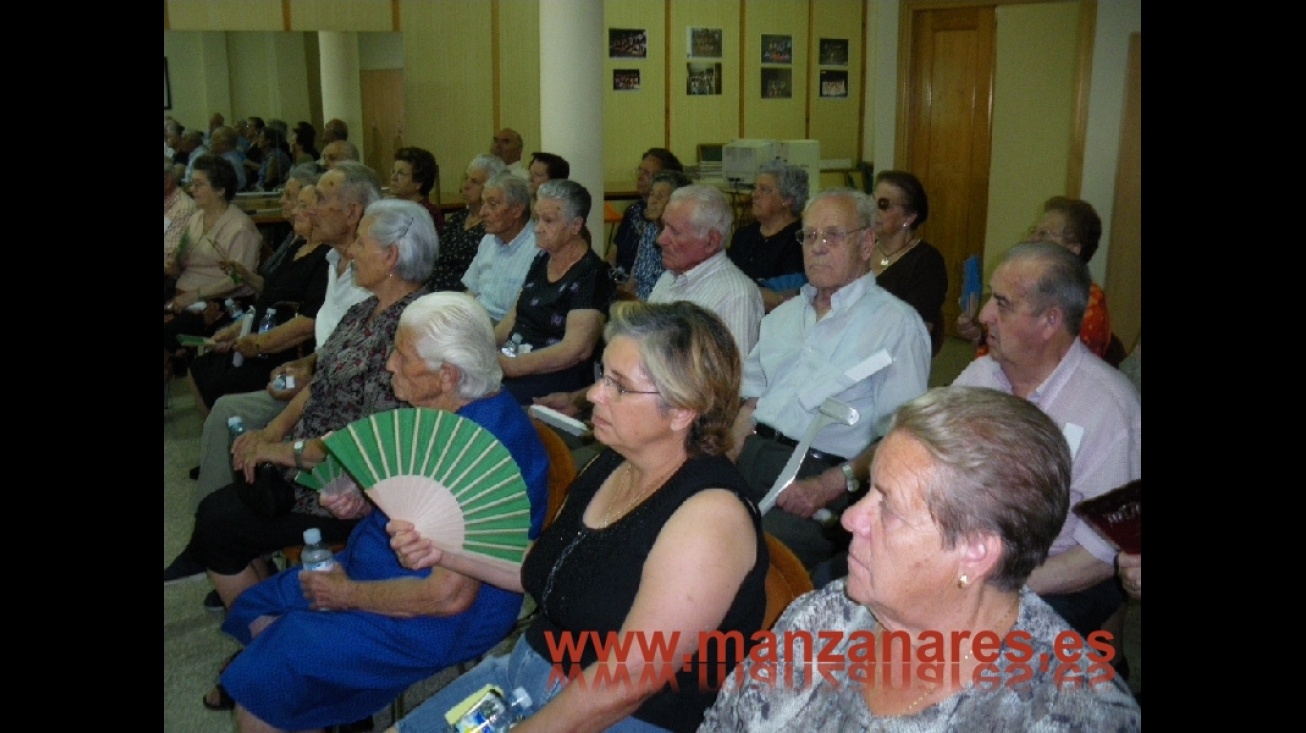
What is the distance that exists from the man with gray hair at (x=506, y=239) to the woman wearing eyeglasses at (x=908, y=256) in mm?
1528

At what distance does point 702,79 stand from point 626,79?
2.57 feet

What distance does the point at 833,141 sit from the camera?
34.7 feet

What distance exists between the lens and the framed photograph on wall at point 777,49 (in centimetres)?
1014

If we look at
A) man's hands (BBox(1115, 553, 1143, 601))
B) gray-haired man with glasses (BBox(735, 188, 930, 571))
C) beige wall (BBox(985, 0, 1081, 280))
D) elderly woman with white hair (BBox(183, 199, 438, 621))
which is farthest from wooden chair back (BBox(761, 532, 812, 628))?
beige wall (BBox(985, 0, 1081, 280))

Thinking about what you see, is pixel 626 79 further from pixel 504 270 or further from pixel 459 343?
pixel 459 343

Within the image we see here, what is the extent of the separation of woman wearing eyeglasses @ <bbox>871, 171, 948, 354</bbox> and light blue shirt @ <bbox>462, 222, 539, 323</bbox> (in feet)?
5.01

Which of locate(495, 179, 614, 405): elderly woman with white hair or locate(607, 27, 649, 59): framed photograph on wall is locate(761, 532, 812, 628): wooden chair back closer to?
locate(495, 179, 614, 405): elderly woman with white hair

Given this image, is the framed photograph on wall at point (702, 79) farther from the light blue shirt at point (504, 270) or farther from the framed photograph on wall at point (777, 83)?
the light blue shirt at point (504, 270)

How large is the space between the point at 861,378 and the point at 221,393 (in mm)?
2883

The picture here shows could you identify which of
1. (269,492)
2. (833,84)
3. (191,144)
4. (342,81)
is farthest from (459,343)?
(833,84)

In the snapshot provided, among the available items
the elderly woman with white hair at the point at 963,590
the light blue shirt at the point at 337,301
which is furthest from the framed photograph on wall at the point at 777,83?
the elderly woman with white hair at the point at 963,590

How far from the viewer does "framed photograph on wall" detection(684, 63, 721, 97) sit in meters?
9.92

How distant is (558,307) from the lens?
4.11 meters
